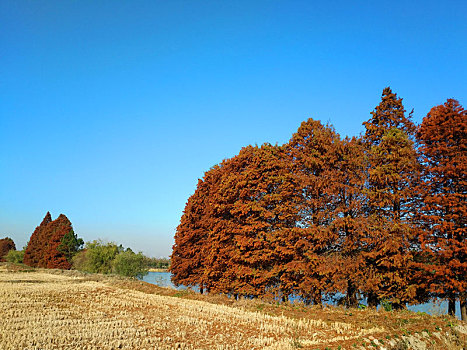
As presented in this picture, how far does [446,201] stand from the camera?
55.1ft

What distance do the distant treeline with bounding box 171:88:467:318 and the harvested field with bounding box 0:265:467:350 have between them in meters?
2.45

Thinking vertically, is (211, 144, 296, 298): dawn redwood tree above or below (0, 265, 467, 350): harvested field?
above

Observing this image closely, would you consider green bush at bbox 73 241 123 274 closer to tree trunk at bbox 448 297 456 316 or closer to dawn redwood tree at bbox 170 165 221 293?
dawn redwood tree at bbox 170 165 221 293

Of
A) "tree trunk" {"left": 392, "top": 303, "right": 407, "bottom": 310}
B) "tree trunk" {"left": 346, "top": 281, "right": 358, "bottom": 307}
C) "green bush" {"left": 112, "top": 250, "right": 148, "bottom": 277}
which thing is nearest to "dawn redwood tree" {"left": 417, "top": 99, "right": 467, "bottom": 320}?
"tree trunk" {"left": 392, "top": 303, "right": 407, "bottom": 310}

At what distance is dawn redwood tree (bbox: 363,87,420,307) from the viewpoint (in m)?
17.4

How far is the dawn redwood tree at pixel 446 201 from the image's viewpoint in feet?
52.4

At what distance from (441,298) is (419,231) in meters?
3.54

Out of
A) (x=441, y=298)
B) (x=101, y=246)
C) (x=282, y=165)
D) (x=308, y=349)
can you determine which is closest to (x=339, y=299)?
(x=441, y=298)

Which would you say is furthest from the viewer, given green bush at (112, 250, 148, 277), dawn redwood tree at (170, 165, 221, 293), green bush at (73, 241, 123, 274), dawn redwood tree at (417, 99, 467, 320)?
green bush at (73, 241, 123, 274)

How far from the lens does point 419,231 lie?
1728 cm

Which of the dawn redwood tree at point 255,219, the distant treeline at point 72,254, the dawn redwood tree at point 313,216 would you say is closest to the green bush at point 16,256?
the distant treeline at point 72,254

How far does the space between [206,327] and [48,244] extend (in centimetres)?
7293

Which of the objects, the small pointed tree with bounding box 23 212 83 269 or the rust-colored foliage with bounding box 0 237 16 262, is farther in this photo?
the rust-colored foliage with bounding box 0 237 16 262

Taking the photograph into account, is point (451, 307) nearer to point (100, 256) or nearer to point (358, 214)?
point (358, 214)
